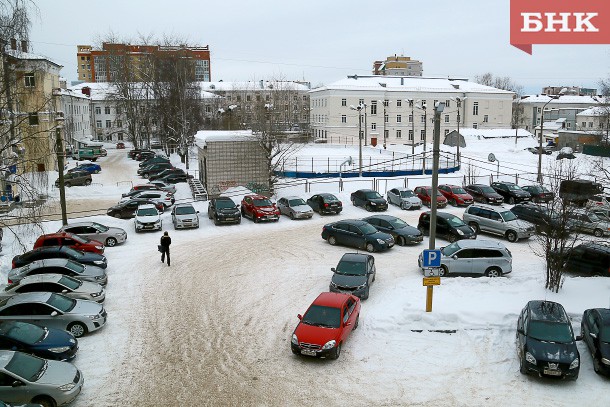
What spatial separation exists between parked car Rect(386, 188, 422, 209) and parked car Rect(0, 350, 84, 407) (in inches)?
922

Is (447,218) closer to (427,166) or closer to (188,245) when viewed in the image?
(188,245)

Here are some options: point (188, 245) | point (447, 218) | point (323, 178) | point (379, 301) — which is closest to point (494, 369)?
point (379, 301)

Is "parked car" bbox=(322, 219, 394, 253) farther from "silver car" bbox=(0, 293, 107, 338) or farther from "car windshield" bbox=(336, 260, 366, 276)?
"silver car" bbox=(0, 293, 107, 338)

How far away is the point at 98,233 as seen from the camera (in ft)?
80.0

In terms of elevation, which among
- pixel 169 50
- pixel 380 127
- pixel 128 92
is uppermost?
pixel 169 50

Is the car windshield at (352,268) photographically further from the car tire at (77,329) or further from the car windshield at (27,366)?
the car windshield at (27,366)

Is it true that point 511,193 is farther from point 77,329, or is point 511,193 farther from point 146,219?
point 77,329

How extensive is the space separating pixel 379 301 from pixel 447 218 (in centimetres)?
978

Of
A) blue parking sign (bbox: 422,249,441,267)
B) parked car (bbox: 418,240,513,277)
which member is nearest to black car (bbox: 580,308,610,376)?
blue parking sign (bbox: 422,249,441,267)

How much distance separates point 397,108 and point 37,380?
7072cm

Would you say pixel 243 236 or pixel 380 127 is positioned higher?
pixel 380 127

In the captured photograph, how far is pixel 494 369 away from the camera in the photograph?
12695 millimetres

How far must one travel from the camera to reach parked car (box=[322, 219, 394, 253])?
2308 cm

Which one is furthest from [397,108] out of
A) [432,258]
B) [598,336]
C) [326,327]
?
[598,336]
